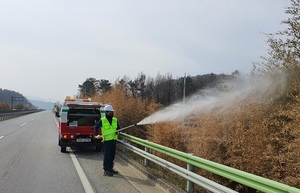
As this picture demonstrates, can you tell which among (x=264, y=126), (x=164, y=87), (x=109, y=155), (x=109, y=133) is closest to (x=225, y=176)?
(x=264, y=126)

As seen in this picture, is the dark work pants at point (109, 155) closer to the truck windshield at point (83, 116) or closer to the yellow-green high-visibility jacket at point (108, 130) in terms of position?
the yellow-green high-visibility jacket at point (108, 130)

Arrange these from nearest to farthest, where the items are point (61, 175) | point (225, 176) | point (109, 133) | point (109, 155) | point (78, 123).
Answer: point (225, 176) → point (61, 175) → point (109, 155) → point (109, 133) → point (78, 123)

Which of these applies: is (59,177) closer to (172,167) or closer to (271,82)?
(172,167)

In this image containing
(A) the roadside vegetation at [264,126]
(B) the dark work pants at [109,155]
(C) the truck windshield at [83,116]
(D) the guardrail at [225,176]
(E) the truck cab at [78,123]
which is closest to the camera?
(D) the guardrail at [225,176]

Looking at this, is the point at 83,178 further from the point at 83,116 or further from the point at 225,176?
the point at 83,116

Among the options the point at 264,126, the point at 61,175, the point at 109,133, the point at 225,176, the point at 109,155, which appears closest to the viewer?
the point at 225,176

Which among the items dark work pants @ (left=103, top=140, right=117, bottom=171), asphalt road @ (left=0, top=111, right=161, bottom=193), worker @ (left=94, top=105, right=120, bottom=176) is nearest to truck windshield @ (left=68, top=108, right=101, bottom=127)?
asphalt road @ (left=0, top=111, right=161, bottom=193)

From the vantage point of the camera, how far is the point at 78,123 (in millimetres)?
14359

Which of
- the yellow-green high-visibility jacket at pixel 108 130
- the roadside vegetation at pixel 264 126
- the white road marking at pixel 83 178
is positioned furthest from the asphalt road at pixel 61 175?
the roadside vegetation at pixel 264 126

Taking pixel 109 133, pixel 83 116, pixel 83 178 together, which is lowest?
pixel 83 178

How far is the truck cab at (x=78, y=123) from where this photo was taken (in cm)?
1377

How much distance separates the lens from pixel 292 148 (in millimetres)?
6730

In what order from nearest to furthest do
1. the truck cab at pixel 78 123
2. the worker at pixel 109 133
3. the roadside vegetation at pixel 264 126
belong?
the roadside vegetation at pixel 264 126, the worker at pixel 109 133, the truck cab at pixel 78 123

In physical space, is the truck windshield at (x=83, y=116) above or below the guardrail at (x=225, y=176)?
above
